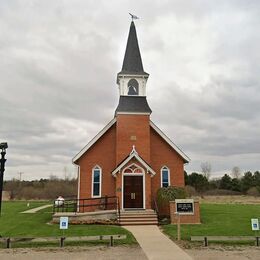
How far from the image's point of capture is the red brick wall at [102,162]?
85.7ft

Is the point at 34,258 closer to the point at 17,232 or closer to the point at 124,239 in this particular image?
the point at 124,239

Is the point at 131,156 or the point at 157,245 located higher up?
the point at 131,156

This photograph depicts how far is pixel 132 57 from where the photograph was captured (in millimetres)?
29000

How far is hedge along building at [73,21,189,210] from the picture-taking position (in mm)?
25078

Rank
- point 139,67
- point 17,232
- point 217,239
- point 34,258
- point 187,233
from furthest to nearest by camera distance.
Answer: point 139,67 → point 17,232 → point 187,233 → point 217,239 → point 34,258

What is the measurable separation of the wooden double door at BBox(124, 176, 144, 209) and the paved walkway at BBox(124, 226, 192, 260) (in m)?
5.73

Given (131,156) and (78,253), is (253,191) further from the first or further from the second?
(78,253)

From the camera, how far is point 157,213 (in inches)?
957

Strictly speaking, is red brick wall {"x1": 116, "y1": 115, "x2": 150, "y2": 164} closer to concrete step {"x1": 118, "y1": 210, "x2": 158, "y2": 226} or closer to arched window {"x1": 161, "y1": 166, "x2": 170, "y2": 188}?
arched window {"x1": 161, "y1": 166, "x2": 170, "y2": 188}

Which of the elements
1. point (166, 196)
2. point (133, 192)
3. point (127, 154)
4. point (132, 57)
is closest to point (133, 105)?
point (127, 154)

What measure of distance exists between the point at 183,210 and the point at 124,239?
4.22 meters

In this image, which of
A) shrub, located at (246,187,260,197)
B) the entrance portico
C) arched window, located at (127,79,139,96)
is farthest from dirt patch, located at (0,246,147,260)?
shrub, located at (246,187,260,197)

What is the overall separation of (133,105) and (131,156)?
179 inches

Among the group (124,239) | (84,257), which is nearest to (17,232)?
(124,239)
